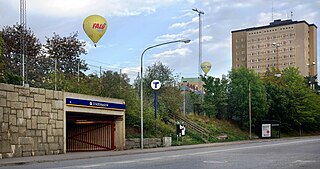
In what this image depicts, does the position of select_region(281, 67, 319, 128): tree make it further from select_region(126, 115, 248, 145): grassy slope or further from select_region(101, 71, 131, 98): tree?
select_region(101, 71, 131, 98): tree

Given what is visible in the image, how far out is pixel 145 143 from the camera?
37625 mm

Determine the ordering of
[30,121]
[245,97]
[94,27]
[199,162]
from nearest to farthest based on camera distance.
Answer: [199,162]
[30,121]
[94,27]
[245,97]

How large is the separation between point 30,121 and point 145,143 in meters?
13.1

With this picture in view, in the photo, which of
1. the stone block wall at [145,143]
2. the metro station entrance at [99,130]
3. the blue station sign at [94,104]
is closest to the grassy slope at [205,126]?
the stone block wall at [145,143]

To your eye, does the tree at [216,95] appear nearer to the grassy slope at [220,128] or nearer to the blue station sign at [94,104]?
the grassy slope at [220,128]

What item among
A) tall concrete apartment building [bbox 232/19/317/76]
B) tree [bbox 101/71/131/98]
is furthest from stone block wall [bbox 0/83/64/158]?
tall concrete apartment building [bbox 232/19/317/76]

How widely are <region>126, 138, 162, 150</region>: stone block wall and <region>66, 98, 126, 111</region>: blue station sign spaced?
271 centimetres

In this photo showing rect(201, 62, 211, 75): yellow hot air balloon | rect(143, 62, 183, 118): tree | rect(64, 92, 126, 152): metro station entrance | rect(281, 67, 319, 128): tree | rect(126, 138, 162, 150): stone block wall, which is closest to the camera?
rect(64, 92, 126, 152): metro station entrance

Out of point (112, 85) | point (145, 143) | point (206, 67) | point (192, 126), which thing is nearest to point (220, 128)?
point (192, 126)

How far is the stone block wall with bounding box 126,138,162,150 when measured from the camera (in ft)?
118

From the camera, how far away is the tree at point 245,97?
A: 6506 centimetres

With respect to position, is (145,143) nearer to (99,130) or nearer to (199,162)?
(99,130)

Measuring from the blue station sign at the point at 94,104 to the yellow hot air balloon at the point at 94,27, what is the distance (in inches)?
276

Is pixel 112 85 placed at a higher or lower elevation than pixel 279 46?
lower
